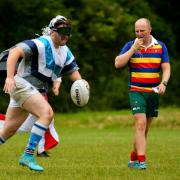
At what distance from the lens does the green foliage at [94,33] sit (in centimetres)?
3578

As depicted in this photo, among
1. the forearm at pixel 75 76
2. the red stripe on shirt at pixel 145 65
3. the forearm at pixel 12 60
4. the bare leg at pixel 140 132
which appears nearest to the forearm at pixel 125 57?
the red stripe on shirt at pixel 145 65

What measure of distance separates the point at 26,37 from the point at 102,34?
4.73m

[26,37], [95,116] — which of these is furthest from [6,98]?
[95,116]

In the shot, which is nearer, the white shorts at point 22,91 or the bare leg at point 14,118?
the white shorts at point 22,91

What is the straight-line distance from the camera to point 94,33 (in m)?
38.7

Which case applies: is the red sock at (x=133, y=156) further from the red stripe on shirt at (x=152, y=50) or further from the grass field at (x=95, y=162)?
the red stripe on shirt at (x=152, y=50)

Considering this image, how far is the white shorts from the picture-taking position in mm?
10070

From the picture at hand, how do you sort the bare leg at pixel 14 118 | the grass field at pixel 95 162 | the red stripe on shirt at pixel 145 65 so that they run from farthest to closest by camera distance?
the red stripe on shirt at pixel 145 65 → the bare leg at pixel 14 118 → the grass field at pixel 95 162

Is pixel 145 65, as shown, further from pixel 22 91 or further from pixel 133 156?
pixel 22 91

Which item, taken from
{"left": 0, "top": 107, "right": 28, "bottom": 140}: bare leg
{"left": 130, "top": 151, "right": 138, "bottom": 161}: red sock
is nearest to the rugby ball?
{"left": 0, "top": 107, "right": 28, "bottom": 140}: bare leg

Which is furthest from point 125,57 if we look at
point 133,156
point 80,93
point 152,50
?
point 133,156

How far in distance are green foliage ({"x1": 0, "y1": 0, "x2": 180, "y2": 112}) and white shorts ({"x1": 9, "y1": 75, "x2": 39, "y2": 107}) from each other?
25.1 meters

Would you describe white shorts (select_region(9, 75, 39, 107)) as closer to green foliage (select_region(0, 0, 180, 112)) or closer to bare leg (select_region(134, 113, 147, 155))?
bare leg (select_region(134, 113, 147, 155))

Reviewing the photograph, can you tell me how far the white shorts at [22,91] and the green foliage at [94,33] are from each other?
25128 millimetres
